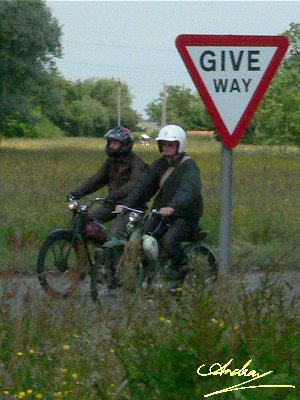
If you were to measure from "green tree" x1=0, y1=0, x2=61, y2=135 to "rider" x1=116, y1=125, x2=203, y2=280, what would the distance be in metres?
50.2

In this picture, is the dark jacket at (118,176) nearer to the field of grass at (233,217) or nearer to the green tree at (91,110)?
the field of grass at (233,217)

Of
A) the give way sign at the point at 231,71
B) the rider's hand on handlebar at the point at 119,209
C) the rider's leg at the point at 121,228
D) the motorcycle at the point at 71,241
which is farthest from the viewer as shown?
the motorcycle at the point at 71,241

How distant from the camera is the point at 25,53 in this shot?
Answer: 62.6 meters

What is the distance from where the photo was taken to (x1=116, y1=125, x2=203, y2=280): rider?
33.3ft

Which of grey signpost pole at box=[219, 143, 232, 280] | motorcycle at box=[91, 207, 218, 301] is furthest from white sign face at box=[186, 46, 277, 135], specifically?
motorcycle at box=[91, 207, 218, 301]

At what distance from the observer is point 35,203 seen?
1822 centimetres

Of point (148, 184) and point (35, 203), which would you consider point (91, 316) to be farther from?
point (35, 203)

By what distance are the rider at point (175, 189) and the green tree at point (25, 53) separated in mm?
50156

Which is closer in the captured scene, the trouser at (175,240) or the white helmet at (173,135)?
the white helmet at (173,135)

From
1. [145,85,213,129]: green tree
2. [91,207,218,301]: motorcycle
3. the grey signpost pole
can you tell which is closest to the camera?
the grey signpost pole

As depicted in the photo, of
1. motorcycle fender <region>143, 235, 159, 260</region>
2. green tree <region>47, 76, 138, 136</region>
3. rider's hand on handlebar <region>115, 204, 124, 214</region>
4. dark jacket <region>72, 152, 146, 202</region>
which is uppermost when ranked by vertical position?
dark jacket <region>72, 152, 146, 202</region>

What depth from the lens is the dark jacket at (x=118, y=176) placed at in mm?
11367

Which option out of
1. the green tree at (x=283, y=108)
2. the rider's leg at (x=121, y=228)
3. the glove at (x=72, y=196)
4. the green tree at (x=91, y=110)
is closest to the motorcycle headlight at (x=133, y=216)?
the rider's leg at (x=121, y=228)

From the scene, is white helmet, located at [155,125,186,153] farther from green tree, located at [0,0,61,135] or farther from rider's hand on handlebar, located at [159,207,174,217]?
green tree, located at [0,0,61,135]
